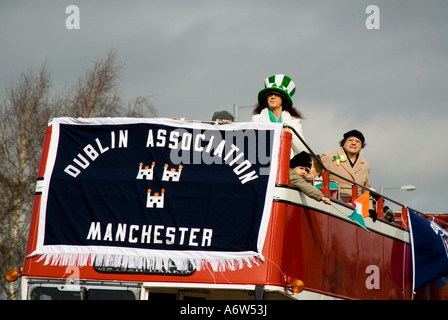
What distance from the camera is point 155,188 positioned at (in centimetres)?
1004

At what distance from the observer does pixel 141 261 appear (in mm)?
9852

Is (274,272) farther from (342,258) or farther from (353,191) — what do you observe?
(353,191)

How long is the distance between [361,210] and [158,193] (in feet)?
9.86

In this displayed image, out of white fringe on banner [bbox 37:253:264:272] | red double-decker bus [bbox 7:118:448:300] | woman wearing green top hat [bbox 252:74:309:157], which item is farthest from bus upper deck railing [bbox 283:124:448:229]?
white fringe on banner [bbox 37:253:264:272]

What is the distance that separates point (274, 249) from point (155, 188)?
163 cm

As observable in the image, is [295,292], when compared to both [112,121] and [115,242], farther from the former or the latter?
[112,121]

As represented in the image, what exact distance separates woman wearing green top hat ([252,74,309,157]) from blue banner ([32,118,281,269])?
1608mm

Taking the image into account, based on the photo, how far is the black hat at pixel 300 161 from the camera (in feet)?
34.3

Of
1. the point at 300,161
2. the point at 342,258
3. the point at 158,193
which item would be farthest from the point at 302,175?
the point at 158,193

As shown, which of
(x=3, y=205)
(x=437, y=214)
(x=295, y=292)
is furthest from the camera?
(x=3, y=205)

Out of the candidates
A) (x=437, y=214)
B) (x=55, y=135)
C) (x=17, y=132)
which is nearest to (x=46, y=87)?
(x=17, y=132)

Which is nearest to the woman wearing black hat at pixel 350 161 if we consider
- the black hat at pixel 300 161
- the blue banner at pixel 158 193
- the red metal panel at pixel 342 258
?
the red metal panel at pixel 342 258

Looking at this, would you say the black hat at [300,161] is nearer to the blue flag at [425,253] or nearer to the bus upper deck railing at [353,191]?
the bus upper deck railing at [353,191]

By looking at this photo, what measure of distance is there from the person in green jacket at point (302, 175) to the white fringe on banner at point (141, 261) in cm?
106
